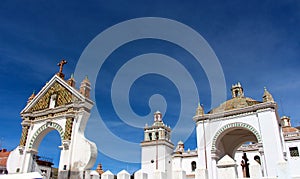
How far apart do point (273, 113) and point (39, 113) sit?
47.1ft

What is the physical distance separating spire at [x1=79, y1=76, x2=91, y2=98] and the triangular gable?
265mm

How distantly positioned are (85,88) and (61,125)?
2.33m

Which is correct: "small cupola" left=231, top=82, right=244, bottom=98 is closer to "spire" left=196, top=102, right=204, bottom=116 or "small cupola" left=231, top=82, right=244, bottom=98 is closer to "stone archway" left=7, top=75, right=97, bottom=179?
"spire" left=196, top=102, right=204, bottom=116

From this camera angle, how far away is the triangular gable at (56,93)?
1362cm

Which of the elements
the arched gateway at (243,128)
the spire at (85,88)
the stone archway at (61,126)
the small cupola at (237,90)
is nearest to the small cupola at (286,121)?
the small cupola at (237,90)

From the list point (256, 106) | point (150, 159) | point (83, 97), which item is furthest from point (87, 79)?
point (150, 159)

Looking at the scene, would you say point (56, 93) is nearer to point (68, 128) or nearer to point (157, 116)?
point (68, 128)

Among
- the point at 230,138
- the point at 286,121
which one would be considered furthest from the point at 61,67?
the point at 286,121

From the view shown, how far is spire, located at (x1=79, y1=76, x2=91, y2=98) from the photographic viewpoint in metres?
13.4

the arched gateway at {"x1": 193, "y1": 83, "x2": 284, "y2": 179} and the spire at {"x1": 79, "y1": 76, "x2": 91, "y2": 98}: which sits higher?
the spire at {"x1": 79, "y1": 76, "x2": 91, "y2": 98}

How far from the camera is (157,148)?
27484 mm

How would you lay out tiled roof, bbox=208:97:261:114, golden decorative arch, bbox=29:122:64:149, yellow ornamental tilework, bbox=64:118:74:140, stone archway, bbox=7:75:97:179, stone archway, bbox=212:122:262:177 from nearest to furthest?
stone archway, bbox=7:75:97:179 → yellow ornamental tilework, bbox=64:118:74:140 → golden decorative arch, bbox=29:122:64:149 → stone archway, bbox=212:122:262:177 → tiled roof, bbox=208:97:261:114

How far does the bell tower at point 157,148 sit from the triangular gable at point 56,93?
15467 millimetres

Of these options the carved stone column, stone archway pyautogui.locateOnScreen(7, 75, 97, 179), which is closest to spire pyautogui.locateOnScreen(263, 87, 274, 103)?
stone archway pyautogui.locateOnScreen(7, 75, 97, 179)
